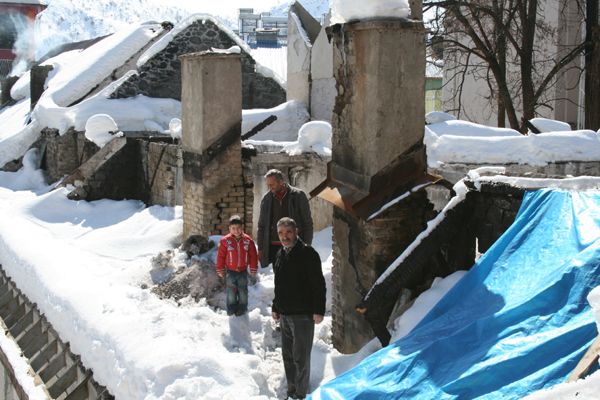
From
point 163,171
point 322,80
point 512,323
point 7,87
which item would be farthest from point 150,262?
point 7,87

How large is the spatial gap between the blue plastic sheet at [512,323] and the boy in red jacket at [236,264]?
2.71m

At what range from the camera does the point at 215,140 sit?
10.2 m

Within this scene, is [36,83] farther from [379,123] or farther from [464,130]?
[379,123]

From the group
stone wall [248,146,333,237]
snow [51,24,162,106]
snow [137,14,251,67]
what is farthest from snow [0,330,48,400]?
snow [51,24,162,106]

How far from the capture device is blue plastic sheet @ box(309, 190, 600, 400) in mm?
3895

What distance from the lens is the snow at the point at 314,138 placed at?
10.4 m

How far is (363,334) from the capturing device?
254 inches

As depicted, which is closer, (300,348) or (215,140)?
(300,348)

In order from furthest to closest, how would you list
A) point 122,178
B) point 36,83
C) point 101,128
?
point 36,83
point 101,128
point 122,178

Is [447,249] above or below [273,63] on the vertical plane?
below

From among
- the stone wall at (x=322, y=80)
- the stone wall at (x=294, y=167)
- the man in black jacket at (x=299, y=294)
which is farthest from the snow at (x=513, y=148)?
the stone wall at (x=322, y=80)

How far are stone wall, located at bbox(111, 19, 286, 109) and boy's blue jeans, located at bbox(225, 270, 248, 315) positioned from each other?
41.3 ft

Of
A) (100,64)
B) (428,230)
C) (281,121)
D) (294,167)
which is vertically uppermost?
(100,64)

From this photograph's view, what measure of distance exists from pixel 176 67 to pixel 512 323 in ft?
53.7
